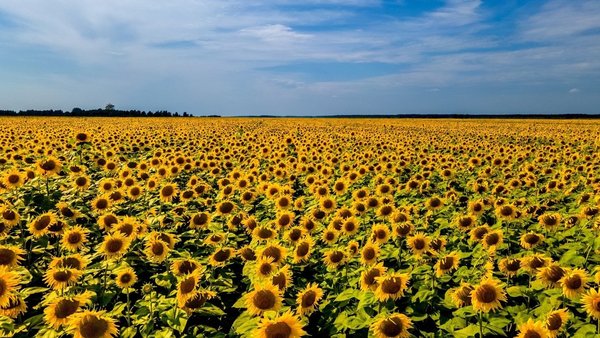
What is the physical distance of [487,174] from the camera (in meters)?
11.5

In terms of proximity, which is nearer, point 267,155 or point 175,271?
point 175,271

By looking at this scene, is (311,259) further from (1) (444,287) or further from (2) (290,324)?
(2) (290,324)

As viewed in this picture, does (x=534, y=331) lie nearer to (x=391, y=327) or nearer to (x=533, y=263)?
(x=391, y=327)

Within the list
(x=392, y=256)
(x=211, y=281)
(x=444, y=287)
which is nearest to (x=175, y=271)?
(x=211, y=281)

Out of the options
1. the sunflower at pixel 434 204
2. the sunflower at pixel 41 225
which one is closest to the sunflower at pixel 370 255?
the sunflower at pixel 434 204

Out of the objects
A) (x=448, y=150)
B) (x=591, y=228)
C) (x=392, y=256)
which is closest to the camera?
(x=392, y=256)

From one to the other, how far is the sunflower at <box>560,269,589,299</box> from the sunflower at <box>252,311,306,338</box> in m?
2.60

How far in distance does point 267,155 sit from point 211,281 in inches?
426

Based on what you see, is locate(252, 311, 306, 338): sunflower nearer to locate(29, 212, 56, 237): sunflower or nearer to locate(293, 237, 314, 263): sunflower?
locate(293, 237, 314, 263): sunflower

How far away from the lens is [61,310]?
371 cm

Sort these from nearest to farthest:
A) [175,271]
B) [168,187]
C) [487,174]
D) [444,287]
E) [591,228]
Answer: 1. [175,271]
2. [444,287]
3. [591,228]
4. [168,187]
5. [487,174]

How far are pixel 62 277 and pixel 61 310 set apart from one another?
2.59ft

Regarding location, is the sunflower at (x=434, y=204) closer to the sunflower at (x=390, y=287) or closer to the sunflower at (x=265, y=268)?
the sunflower at (x=390, y=287)

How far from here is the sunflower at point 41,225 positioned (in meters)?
5.75
